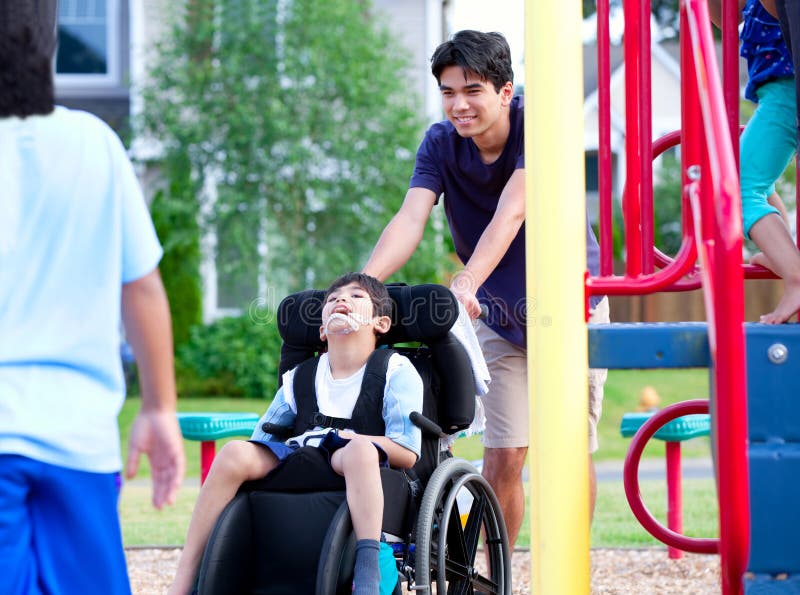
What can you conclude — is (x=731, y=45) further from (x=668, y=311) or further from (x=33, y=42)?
(x=668, y=311)

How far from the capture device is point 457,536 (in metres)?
3.49

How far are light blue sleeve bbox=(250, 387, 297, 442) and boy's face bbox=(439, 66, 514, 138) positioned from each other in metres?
1.09

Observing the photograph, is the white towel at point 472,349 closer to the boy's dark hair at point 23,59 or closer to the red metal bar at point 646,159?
the red metal bar at point 646,159

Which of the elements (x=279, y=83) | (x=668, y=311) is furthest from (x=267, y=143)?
(x=668, y=311)

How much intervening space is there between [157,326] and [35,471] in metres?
0.30

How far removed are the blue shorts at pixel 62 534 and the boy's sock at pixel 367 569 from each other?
1.15 metres

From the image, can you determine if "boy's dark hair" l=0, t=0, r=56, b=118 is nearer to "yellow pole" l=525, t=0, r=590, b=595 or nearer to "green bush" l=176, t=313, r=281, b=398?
"yellow pole" l=525, t=0, r=590, b=595

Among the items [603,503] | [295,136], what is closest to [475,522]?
[603,503]

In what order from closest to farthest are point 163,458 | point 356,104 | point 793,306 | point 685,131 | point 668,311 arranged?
point 163,458 < point 793,306 < point 685,131 < point 356,104 < point 668,311

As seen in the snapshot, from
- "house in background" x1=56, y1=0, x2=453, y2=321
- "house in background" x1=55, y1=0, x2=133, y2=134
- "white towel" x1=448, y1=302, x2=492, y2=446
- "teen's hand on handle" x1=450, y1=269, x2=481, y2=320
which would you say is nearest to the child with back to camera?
"teen's hand on handle" x1=450, y1=269, x2=481, y2=320

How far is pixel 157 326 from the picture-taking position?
1.90 metres

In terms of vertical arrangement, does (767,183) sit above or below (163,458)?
above

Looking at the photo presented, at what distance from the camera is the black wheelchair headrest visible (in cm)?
351

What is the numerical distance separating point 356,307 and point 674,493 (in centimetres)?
240
